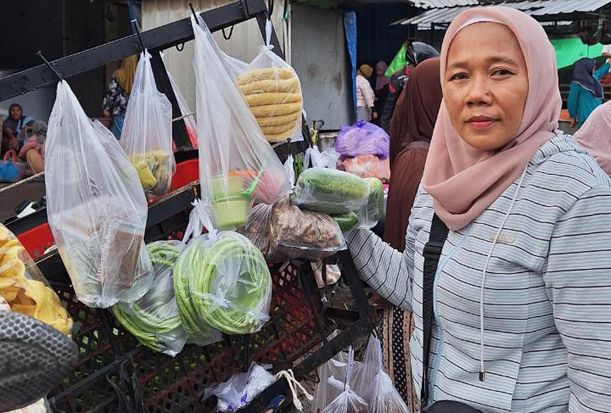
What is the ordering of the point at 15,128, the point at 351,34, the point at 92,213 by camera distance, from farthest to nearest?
the point at 15,128 → the point at 351,34 → the point at 92,213

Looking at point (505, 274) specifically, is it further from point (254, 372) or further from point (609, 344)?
point (254, 372)

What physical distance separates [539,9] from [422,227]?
7817mm

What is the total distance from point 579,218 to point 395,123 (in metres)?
2.00

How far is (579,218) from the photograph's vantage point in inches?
51.1

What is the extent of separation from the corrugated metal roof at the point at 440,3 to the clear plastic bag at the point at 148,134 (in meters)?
8.46

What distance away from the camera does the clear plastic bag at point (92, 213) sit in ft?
5.99

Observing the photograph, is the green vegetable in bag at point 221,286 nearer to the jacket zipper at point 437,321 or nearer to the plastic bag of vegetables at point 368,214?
the plastic bag of vegetables at point 368,214

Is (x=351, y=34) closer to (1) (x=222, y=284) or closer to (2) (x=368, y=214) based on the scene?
(2) (x=368, y=214)

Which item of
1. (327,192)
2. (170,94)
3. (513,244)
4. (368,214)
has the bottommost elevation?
(368,214)

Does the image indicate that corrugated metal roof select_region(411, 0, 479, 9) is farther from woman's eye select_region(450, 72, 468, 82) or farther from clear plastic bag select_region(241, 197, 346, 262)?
woman's eye select_region(450, 72, 468, 82)

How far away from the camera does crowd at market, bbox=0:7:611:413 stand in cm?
134

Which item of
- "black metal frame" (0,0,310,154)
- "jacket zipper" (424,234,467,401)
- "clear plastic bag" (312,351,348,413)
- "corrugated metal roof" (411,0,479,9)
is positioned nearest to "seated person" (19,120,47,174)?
"corrugated metal roof" (411,0,479,9)

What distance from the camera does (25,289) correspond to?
5.29 feet

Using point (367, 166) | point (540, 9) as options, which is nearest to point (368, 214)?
point (367, 166)
